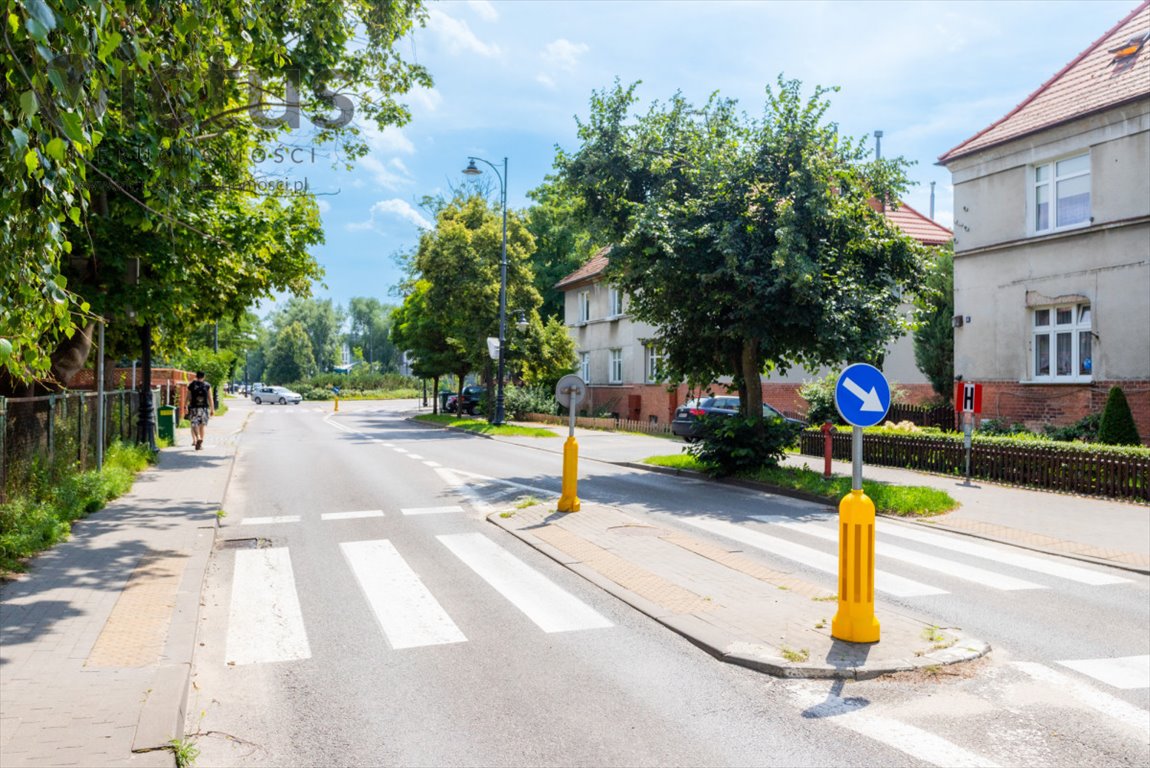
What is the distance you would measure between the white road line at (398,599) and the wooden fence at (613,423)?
22.5m

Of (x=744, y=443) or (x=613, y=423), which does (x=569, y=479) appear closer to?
(x=744, y=443)

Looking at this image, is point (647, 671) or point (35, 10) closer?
point (35, 10)

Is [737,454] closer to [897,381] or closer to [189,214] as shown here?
[189,214]

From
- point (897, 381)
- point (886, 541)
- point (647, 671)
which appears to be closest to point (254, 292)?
point (886, 541)

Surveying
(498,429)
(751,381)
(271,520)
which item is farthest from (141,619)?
(498,429)

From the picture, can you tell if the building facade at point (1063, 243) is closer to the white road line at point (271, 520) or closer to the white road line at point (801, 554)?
the white road line at point (801, 554)

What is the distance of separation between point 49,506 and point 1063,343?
801 inches

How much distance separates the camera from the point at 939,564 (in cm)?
941

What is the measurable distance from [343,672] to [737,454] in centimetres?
1174

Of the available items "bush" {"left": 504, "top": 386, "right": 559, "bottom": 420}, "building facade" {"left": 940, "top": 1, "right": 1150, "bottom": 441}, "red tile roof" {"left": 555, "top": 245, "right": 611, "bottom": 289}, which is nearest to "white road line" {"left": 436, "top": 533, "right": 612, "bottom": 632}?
"building facade" {"left": 940, "top": 1, "right": 1150, "bottom": 441}

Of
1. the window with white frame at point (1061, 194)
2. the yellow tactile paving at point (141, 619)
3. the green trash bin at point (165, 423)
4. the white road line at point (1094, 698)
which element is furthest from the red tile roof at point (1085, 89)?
the green trash bin at point (165, 423)

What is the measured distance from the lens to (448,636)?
260 inches

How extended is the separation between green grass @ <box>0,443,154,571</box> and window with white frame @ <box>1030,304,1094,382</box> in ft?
63.7

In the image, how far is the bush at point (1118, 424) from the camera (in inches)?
690
